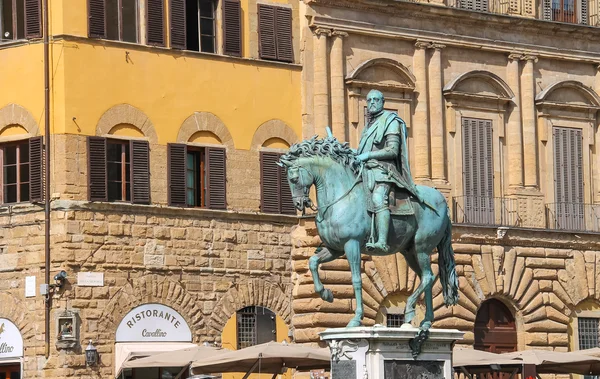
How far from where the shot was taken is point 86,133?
3284 centimetres

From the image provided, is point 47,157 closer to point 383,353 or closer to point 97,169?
point 97,169

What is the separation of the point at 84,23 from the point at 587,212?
1282 centimetres

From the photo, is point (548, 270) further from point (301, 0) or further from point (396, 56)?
point (301, 0)

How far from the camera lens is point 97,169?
32.8 meters

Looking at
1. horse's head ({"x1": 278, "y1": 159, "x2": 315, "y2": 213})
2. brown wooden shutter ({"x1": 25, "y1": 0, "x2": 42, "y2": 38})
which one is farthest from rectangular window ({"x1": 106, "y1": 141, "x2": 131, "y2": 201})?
→ horse's head ({"x1": 278, "y1": 159, "x2": 315, "y2": 213})

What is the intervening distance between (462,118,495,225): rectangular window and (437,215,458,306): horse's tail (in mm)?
15082

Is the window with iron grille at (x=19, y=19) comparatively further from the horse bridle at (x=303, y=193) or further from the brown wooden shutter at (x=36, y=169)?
the horse bridle at (x=303, y=193)

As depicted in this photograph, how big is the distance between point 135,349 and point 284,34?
739cm

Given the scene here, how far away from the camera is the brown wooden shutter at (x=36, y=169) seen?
3269 centimetres

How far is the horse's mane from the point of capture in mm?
21250

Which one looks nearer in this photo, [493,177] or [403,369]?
[403,369]

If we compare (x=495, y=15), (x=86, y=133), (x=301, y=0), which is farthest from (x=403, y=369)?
(x=495, y=15)

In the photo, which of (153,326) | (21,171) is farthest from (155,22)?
(153,326)

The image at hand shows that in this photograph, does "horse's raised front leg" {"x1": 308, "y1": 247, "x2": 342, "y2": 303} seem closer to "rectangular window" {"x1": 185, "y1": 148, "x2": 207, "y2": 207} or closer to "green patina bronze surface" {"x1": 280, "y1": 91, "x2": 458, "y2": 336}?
"green patina bronze surface" {"x1": 280, "y1": 91, "x2": 458, "y2": 336}
